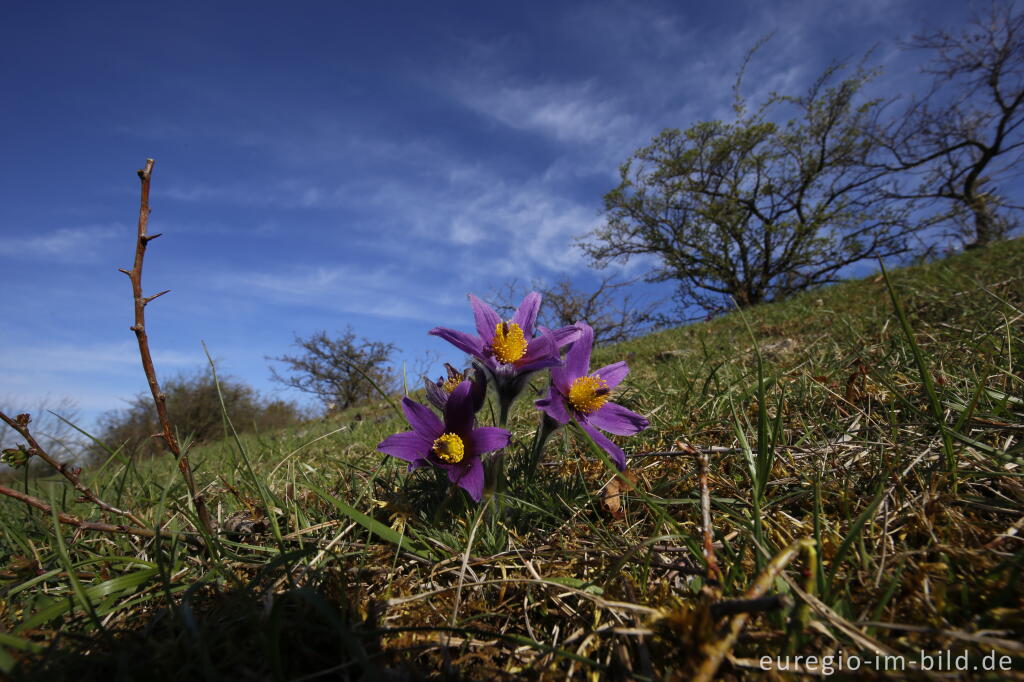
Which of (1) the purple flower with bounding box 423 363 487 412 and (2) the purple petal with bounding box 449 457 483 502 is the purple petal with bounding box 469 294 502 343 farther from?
(2) the purple petal with bounding box 449 457 483 502

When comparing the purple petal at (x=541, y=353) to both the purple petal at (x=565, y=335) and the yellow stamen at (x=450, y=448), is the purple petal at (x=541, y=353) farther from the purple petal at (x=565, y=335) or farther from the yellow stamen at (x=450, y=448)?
the yellow stamen at (x=450, y=448)

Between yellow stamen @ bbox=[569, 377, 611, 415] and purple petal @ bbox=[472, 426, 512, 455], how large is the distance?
280 mm

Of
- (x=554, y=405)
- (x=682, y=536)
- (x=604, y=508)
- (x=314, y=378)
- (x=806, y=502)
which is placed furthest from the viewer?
(x=314, y=378)

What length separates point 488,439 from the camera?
1195 millimetres

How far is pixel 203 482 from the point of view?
271cm

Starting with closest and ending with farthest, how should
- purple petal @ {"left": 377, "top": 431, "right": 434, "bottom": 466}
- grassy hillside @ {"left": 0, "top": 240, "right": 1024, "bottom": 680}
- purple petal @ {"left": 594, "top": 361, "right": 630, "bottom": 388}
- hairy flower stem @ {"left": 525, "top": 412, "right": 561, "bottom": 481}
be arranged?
grassy hillside @ {"left": 0, "top": 240, "right": 1024, "bottom": 680}
purple petal @ {"left": 377, "top": 431, "right": 434, "bottom": 466}
hairy flower stem @ {"left": 525, "top": 412, "right": 561, "bottom": 481}
purple petal @ {"left": 594, "top": 361, "right": 630, "bottom": 388}

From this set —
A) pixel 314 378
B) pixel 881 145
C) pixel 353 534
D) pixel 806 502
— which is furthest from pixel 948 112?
pixel 314 378

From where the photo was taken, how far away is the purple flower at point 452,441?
1171 millimetres

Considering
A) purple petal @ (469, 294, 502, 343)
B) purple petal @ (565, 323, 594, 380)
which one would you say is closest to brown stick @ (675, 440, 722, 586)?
purple petal @ (565, 323, 594, 380)

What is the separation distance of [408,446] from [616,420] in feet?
2.15

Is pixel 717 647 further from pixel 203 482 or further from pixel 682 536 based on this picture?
pixel 203 482

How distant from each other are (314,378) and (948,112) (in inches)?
1286

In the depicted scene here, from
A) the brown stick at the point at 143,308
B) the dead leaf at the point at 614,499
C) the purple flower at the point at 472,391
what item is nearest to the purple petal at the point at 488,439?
the purple flower at the point at 472,391

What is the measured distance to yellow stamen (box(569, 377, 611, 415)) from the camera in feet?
4.40
